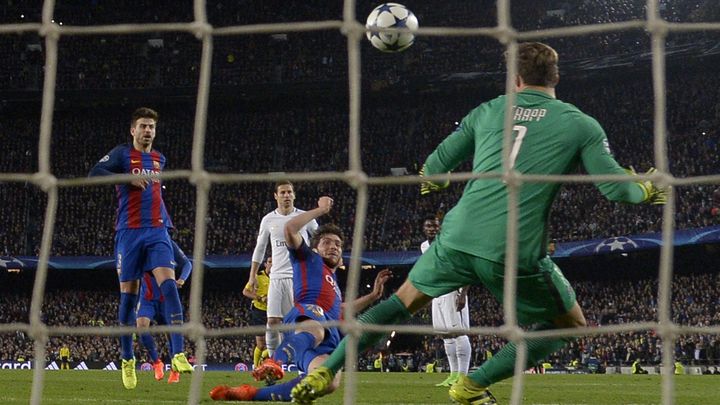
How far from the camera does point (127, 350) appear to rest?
311 inches

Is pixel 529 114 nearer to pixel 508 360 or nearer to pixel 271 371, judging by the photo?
pixel 508 360

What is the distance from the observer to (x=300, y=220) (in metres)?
5.55

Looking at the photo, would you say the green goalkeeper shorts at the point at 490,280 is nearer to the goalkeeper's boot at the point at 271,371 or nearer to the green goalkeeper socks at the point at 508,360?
the green goalkeeper socks at the point at 508,360

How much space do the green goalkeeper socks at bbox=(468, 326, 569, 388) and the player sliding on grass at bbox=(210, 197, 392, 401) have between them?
126cm

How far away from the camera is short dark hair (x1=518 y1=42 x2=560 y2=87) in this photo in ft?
14.5

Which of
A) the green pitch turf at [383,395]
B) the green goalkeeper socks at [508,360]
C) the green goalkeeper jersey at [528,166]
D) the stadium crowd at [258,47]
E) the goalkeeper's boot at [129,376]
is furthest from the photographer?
the stadium crowd at [258,47]

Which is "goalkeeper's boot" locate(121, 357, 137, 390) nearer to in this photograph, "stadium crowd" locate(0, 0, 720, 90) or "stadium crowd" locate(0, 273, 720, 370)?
"stadium crowd" locate(0, 273, 720, 370)

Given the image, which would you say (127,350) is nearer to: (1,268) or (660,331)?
(660,331)

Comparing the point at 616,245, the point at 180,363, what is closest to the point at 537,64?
the point at 180,363

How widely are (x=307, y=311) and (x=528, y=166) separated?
2.33 meters

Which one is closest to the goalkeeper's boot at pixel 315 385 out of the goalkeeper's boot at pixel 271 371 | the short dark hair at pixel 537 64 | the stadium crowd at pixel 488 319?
the short dark hair at pixel 537 64

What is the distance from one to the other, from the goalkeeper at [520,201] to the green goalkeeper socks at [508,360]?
0.36 feet

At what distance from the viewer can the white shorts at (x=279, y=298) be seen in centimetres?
914

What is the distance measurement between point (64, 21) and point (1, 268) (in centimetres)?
848
